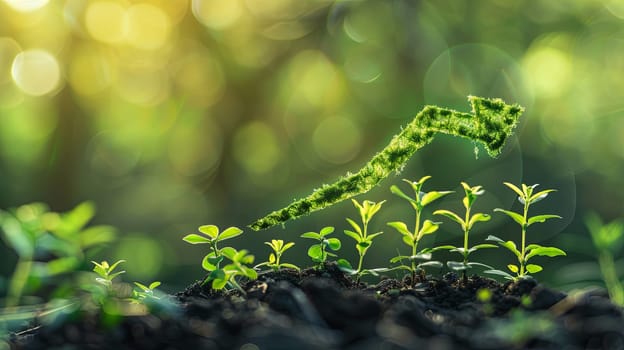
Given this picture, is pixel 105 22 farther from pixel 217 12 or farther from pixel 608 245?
pixel 608 245

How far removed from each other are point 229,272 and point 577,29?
18.6 ft

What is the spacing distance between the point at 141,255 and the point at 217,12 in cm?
247

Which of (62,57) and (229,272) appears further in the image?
(62,57)

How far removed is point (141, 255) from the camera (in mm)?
5387

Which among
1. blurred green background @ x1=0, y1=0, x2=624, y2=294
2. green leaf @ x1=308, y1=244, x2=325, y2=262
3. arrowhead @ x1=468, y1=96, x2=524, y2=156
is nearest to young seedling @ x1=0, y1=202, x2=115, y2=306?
green leaf @ x1=308, y1=244, x2=325, y2=262

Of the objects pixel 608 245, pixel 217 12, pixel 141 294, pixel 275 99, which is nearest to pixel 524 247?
pixel 608 245

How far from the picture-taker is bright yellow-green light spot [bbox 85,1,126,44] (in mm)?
5816

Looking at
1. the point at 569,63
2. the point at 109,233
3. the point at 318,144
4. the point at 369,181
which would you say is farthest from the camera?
the point at 318,144

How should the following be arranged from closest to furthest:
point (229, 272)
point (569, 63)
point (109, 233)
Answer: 1. point (109, 233)
2. point (229, 272)
3. point (569, 63)

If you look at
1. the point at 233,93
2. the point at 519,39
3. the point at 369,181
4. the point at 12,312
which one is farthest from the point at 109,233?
the point at 519,39

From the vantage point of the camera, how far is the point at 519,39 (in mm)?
6000

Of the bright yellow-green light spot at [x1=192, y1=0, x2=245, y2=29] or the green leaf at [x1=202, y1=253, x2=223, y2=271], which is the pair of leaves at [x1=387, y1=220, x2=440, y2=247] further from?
the bright yellow-green light spot at [x1=192, y1=0, x2=245, y2=29]

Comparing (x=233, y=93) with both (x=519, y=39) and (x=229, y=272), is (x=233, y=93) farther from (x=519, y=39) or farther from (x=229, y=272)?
(x=229, y=272)

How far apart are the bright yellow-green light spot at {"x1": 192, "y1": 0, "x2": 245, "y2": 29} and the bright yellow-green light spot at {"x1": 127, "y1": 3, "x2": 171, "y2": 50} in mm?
463
